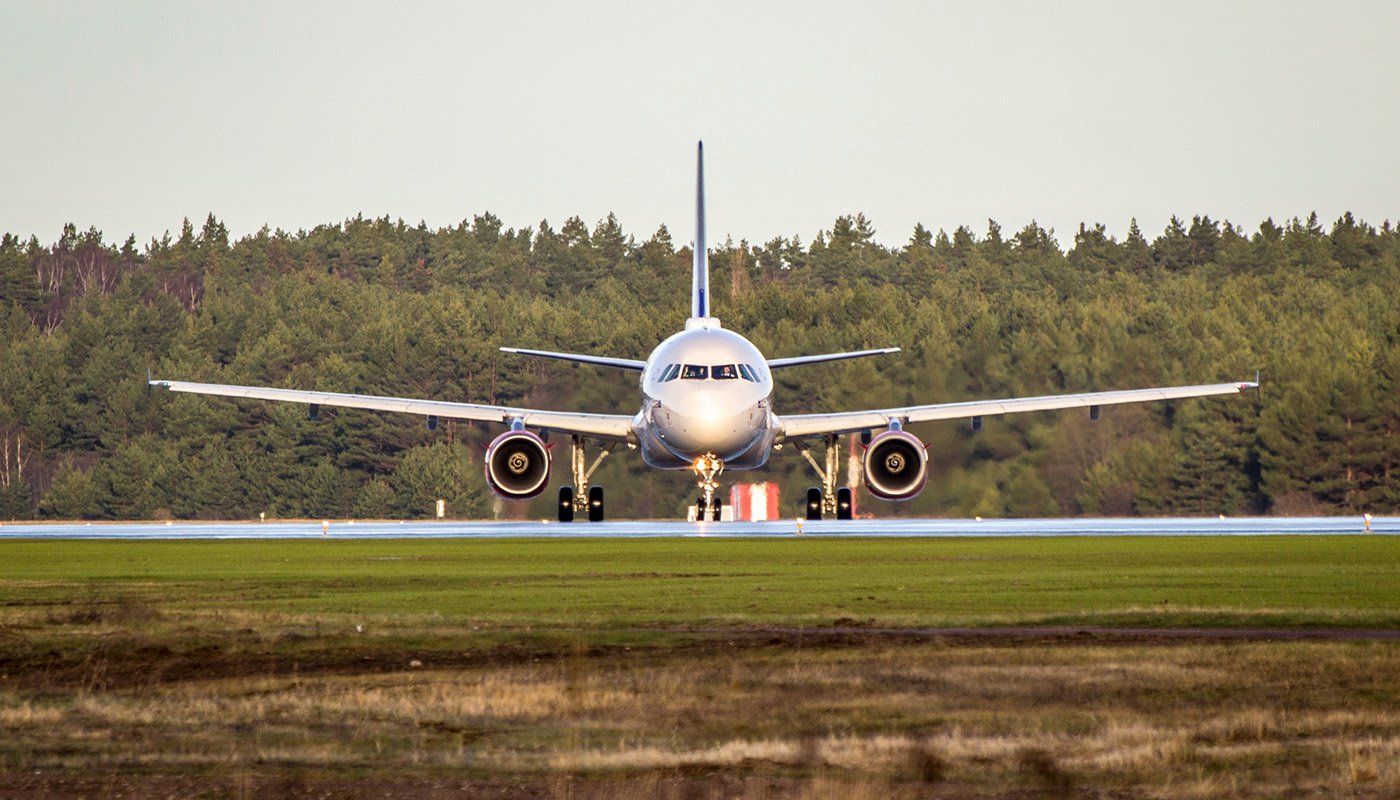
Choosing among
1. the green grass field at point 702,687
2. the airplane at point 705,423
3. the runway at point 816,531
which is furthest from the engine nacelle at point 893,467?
the green grass field at point 702,687

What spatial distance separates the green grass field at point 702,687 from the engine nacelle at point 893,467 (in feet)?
71.9

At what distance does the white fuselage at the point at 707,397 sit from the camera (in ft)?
157

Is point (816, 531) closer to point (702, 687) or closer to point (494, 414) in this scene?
point (494, 414)

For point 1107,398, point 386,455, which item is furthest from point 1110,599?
point 386,455

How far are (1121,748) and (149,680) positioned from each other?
8.14 m

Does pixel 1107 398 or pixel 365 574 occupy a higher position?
pixel 1107 398

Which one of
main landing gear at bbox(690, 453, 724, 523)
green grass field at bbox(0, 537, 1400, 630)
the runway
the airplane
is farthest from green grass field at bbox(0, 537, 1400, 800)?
main landing gear at bbox(690, 453, 724, 523)

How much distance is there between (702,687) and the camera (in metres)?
15.9

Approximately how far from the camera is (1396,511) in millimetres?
85312

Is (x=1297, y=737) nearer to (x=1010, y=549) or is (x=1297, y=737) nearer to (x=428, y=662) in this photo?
(x=428, y=662)

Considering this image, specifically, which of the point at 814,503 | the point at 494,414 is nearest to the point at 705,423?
the point at 814,503

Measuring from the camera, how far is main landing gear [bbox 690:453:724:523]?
166 feet

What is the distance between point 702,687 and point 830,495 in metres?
38.7

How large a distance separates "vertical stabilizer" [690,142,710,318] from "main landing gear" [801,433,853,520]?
5.55 meters
